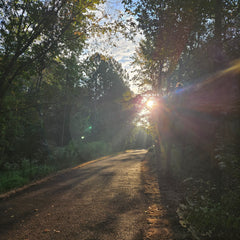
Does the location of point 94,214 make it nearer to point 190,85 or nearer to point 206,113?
point 206,113

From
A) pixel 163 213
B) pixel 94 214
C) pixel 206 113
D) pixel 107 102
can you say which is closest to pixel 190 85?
pixel 206 113

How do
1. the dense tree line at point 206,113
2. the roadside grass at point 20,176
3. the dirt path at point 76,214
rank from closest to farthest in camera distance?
the dirt path at point 76,214, the dense tree line at point 206,113, the roadside grass at point 20,176

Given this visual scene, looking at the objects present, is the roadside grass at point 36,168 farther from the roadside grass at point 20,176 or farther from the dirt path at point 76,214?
the dirt path at point 76,214

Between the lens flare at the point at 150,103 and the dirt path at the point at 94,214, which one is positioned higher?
the lens flare at the point at 150,103

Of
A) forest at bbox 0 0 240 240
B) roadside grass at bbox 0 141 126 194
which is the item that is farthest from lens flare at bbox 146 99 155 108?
roadside grass at bbox 0 141 126 194

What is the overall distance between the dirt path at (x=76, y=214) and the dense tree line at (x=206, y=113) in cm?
129

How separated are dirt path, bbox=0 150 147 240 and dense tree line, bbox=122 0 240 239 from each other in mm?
1285

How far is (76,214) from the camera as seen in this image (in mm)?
5266

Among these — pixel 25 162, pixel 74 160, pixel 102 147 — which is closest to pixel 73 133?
pixel 102 147

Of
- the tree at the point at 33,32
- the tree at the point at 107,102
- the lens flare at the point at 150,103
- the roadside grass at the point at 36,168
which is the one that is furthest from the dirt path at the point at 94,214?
the tree at the point at 107,102

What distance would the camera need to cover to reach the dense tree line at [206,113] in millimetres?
4605

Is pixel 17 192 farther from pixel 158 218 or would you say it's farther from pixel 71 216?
pixel 158 218

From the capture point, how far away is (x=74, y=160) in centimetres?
1998

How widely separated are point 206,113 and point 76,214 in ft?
19.7
